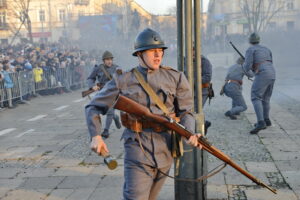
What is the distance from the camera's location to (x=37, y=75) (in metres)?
16.9

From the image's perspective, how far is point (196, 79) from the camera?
14.9 ft

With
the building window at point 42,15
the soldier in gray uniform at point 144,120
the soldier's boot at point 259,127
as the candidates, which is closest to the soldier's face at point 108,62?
the soldier's boot at point 259,127

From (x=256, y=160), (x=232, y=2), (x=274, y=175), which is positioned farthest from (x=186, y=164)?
(x=232, y=2)

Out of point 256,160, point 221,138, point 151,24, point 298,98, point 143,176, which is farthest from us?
point 151,24

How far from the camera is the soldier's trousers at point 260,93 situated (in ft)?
27.5

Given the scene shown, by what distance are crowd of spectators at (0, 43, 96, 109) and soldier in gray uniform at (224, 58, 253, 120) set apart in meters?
6.98

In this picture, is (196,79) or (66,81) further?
(66,81)

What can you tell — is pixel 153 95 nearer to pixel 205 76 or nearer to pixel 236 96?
pixel 205 76

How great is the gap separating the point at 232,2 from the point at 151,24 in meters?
13.6

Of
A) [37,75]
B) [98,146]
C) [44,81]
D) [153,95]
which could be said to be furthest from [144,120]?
[44,81]

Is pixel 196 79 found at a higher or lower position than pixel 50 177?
higher

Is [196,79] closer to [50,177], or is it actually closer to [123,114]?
[123,114]

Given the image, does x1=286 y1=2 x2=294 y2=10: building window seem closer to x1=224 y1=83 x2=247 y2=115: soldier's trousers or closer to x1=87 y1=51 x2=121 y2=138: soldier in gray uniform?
x1=224 y1=83 x2=247 y2=115: soldier's trousers

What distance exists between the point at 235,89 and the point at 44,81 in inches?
376
